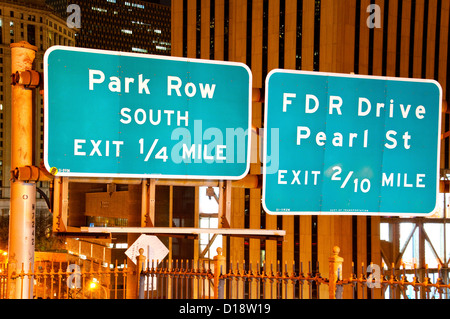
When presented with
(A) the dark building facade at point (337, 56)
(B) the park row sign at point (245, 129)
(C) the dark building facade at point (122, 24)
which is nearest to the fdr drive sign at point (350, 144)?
(B) the park row sign at point (245, 129)

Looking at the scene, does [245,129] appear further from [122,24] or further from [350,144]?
[122,24]

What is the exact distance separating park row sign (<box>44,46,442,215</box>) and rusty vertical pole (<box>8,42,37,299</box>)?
676mm

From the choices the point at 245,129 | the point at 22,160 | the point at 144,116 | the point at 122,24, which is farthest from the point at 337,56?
the point at 122,24

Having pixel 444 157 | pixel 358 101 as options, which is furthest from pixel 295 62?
pixel 358 101

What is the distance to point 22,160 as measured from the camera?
6.50 m

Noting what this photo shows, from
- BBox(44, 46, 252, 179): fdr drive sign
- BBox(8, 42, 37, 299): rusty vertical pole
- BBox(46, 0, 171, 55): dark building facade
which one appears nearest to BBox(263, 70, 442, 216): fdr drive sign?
BBox(44, 46, 252, 179): fdr drive sign

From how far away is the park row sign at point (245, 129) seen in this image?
6129 millimetres

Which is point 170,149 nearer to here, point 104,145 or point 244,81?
point 104,145

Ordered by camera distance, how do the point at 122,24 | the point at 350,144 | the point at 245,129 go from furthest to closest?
the point at 122,24
the point at 350,144
the point at 245,129

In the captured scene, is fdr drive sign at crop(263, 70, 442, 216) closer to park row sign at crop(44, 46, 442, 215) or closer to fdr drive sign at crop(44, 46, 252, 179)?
park row sign at crop(44, 46, 442, 215)

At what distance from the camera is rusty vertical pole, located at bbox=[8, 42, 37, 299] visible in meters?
6.50

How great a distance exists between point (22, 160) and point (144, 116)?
1.65m

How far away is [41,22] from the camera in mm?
132125

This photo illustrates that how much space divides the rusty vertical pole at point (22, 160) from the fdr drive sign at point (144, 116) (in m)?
0.67
